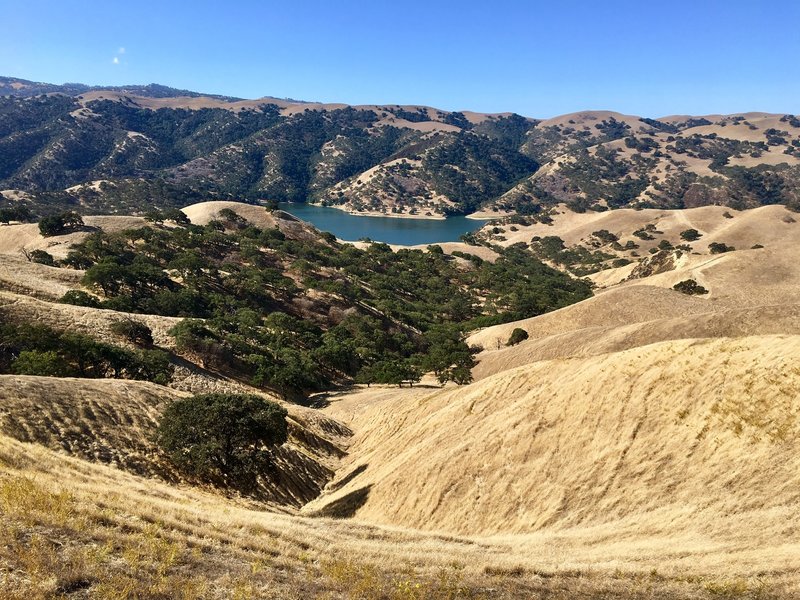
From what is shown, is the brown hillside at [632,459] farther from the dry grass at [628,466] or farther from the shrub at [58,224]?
the shrub at [58,224]

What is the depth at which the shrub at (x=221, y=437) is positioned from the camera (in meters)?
28.1

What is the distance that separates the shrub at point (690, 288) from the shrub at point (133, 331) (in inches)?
3247

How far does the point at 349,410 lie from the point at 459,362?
61.1ft

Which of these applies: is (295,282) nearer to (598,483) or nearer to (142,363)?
(142,363)

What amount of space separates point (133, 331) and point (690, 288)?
86566 mm

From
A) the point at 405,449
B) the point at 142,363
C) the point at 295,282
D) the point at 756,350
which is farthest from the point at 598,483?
the point at 295,282

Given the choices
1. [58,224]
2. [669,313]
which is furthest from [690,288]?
[58,224]

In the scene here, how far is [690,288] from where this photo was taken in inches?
3371

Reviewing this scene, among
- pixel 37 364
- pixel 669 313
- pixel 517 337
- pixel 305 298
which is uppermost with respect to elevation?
pixel 669 313

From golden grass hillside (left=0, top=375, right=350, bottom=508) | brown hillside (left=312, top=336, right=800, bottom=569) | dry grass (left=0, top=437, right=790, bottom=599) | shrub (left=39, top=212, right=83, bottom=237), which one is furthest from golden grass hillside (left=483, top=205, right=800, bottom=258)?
dry grass (left=0, top=437, right=790, bottom=599)

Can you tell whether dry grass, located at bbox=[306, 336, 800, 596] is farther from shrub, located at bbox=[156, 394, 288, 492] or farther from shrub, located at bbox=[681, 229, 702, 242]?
shrub, located at bbox=[681, 229, 702, 242]

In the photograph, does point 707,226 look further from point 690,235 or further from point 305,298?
point 305,298

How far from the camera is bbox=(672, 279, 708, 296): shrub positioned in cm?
8481

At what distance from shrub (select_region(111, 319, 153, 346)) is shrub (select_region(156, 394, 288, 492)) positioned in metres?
22.8
